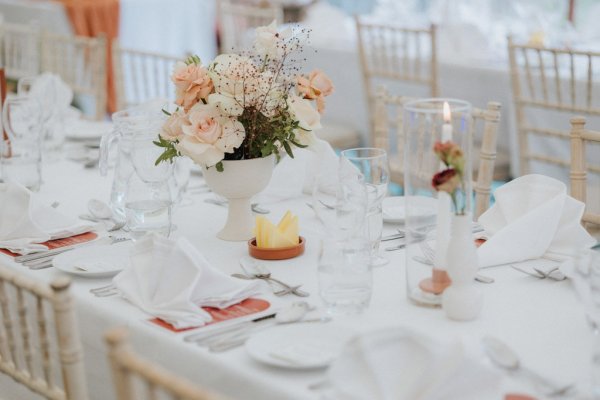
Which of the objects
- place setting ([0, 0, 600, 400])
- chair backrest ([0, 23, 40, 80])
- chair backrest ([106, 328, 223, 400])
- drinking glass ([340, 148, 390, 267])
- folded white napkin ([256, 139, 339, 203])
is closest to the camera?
chair backrest ([106, 328, 223, 400])

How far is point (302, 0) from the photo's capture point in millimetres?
7129

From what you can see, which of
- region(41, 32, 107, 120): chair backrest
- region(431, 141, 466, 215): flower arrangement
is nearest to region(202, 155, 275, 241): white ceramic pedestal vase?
region(431, 141, 466, 215): flower arrangement

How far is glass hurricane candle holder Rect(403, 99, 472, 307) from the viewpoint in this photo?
1.44 metres

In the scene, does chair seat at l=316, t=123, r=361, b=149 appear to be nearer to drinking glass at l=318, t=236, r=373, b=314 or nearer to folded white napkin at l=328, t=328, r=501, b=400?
drinking glass at l=318, t=236, r=373, b=314

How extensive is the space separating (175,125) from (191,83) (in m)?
0.09

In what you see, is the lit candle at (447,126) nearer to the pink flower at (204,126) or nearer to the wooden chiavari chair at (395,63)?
the pink flower at (204,126)

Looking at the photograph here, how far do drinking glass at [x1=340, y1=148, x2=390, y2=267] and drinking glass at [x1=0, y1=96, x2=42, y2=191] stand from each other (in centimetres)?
93

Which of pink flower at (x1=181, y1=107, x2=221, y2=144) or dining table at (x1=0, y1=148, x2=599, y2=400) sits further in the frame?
pink flower at (x1=181, y1=107, x2=221, y2=144)

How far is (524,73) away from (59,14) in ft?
11.9

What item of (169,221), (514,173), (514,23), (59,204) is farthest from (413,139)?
(514,23)

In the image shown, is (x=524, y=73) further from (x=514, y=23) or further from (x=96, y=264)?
(x=96, y=264)

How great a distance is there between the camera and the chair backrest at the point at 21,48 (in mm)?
4215

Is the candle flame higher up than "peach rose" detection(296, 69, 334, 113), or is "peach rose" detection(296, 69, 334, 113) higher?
"peach rose" detection(296, 69, 334, 113)

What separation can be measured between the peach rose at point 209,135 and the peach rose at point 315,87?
6.4 inches
